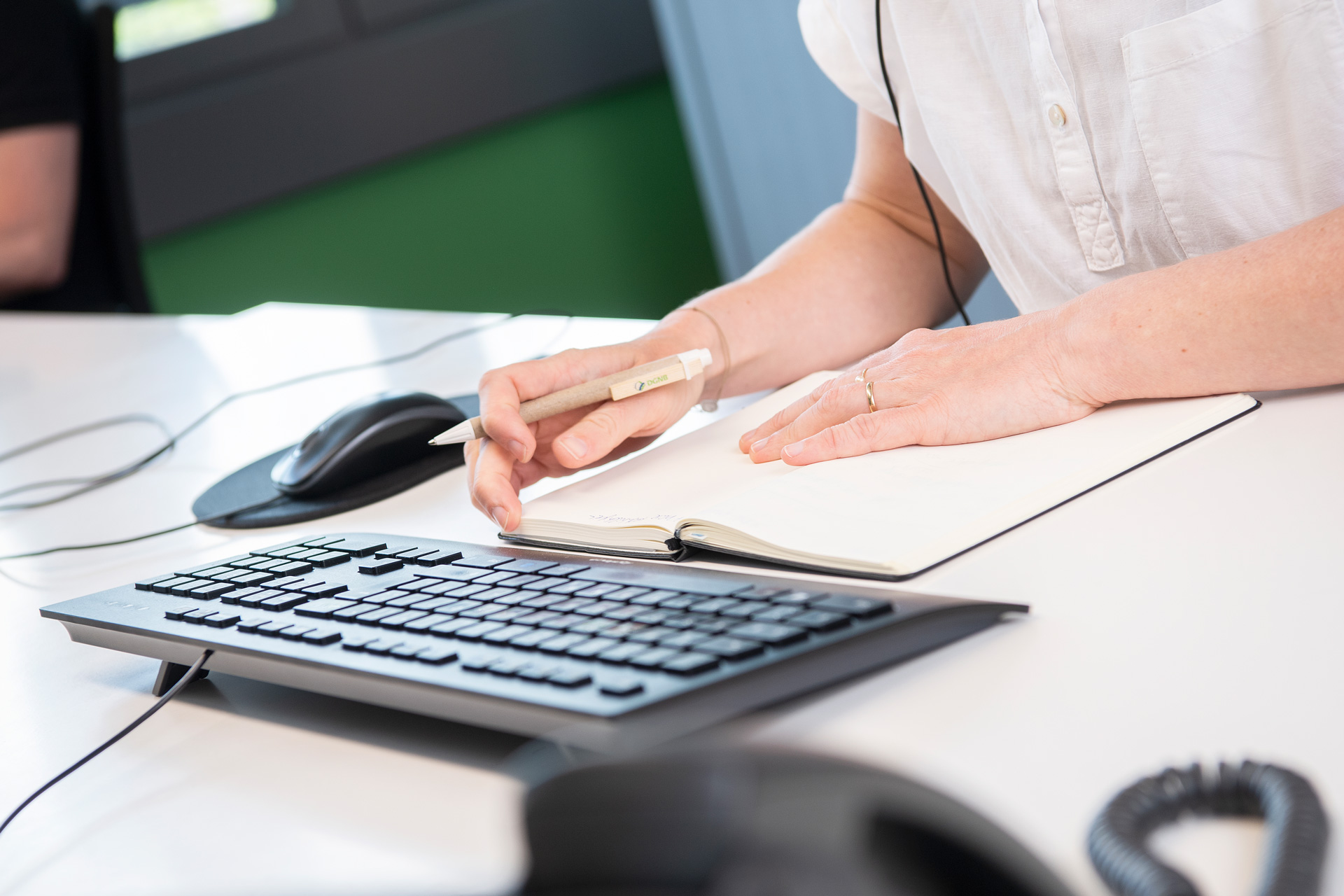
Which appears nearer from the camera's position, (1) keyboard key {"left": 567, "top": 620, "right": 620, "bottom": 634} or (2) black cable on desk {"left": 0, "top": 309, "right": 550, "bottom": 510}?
(1) keyboard key {"left": 567, "top": 620, "right": 620, "bottom": 634}

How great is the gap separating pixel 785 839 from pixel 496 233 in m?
2.76

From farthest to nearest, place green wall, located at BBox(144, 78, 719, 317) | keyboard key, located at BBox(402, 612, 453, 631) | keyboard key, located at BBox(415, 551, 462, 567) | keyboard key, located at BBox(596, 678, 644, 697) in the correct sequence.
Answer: green wall, located at BBox(144, 78, 719, 317) → keyboard key, located at BBox(415, 551, 462, 567) → keyboard key, located at BBox(402, 612, 453, 631) → keyboard key, located at BBox(596, 678, 644, 697)

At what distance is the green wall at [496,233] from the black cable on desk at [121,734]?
7.41ft

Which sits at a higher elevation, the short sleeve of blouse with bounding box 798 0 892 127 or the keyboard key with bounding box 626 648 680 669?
the short sleeve of blouse with bounding box 798 0 892 127

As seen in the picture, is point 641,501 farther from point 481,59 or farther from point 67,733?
point 481,59

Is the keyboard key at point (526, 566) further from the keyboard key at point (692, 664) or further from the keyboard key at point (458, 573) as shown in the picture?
the keyboard key at point (692, 664)

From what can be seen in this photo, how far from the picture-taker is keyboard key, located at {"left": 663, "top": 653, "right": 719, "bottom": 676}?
1.24 ft

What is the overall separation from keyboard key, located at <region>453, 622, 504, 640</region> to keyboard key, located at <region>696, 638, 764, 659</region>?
98mm

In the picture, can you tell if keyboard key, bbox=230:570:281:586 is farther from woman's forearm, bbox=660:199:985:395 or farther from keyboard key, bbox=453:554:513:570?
woman's forearm, bbox=660:199:985:395

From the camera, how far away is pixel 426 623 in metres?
0.48

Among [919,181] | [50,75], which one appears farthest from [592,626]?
[50,75]

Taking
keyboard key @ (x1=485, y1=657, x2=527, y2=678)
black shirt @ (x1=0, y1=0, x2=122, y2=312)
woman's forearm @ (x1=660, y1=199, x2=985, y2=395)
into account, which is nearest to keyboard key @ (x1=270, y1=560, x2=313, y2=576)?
keyboard key @ (x1=485, y1=657, x2=527, y2=678)

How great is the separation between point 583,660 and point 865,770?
0.18m

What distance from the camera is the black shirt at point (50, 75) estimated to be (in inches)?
80.0
